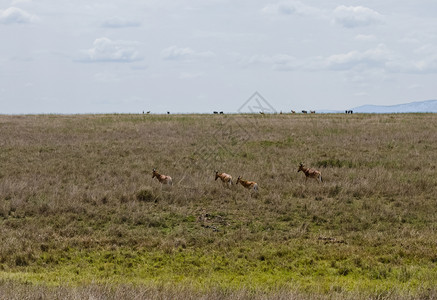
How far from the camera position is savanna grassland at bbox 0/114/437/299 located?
823 centimetres

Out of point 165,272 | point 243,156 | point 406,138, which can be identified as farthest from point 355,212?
point 406,138

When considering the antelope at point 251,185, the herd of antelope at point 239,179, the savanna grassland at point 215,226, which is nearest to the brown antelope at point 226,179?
the herd of antelope at point 239,179

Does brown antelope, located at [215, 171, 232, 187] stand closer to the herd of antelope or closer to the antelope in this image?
the herd of antelope

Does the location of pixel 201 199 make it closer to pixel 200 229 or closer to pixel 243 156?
pixel 200 229

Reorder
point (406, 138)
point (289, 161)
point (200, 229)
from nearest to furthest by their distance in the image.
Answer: point (200, 229) < point (289, 161) < point (406, 138)

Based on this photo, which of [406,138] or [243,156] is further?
[406,138]

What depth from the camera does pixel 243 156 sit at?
77.9 feet

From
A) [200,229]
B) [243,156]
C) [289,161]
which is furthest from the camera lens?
[243,156]

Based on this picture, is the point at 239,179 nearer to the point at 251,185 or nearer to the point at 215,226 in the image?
the point at 251,185

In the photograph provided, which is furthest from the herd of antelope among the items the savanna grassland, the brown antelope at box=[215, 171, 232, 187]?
the savanna grassland

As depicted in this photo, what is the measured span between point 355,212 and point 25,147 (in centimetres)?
1810

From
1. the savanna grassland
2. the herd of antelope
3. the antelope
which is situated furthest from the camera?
the herd of antelope

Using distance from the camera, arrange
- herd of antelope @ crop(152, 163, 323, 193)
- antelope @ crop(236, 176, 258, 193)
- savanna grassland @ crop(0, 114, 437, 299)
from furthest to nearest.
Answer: herd of antelope @ crop(152, 163, 323, 193) < antelope @ crop(236, 176, 258, 193) < savanna grassland @ crop(0, 114, 437, 299)

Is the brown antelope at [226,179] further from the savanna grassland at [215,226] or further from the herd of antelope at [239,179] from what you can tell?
the savanna grassland at [215,226]
